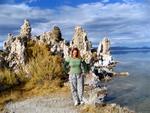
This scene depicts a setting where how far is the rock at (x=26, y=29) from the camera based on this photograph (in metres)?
60.1

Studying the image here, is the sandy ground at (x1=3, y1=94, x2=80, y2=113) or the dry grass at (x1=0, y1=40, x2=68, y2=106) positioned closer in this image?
the sandy ground at (x1=3, y1=94, x2=80, y2=113)

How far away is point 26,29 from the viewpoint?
61500 millimetres

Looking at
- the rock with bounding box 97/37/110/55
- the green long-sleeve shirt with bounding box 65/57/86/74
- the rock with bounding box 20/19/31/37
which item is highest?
the rock with bounding box 20/19/31/37

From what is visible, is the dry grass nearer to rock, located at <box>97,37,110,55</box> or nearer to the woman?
the woman

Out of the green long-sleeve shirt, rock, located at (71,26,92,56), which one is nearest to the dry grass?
the green long-sleeve shirt

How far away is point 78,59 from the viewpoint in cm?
2744

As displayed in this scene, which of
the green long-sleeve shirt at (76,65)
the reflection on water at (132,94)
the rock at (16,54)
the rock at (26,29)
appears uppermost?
the rock at (26,29)

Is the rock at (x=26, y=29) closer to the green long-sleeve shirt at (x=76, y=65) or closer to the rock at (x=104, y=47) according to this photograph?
the green long-sleeve shirt at (x=76, y=65)

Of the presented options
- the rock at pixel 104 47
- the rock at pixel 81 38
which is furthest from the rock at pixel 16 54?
the rock at pixel 104 47

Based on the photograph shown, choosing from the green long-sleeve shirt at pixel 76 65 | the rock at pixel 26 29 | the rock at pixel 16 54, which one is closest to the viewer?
the green long-sleeve shirt at pixel 76 65

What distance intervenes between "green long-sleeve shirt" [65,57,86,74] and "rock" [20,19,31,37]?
32.4 m

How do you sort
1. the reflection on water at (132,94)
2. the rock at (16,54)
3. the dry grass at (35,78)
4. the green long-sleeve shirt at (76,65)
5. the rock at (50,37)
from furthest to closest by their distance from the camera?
1. the rock at (50,37)
2. the rock at (16,54)
3. the reflection on water at (132,94)
4. the dry grass at (35,78)
5. the green long-sleeve shirt at (76,65)

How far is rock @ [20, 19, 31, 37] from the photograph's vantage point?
6010 cm

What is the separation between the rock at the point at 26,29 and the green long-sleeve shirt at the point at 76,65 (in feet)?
106
